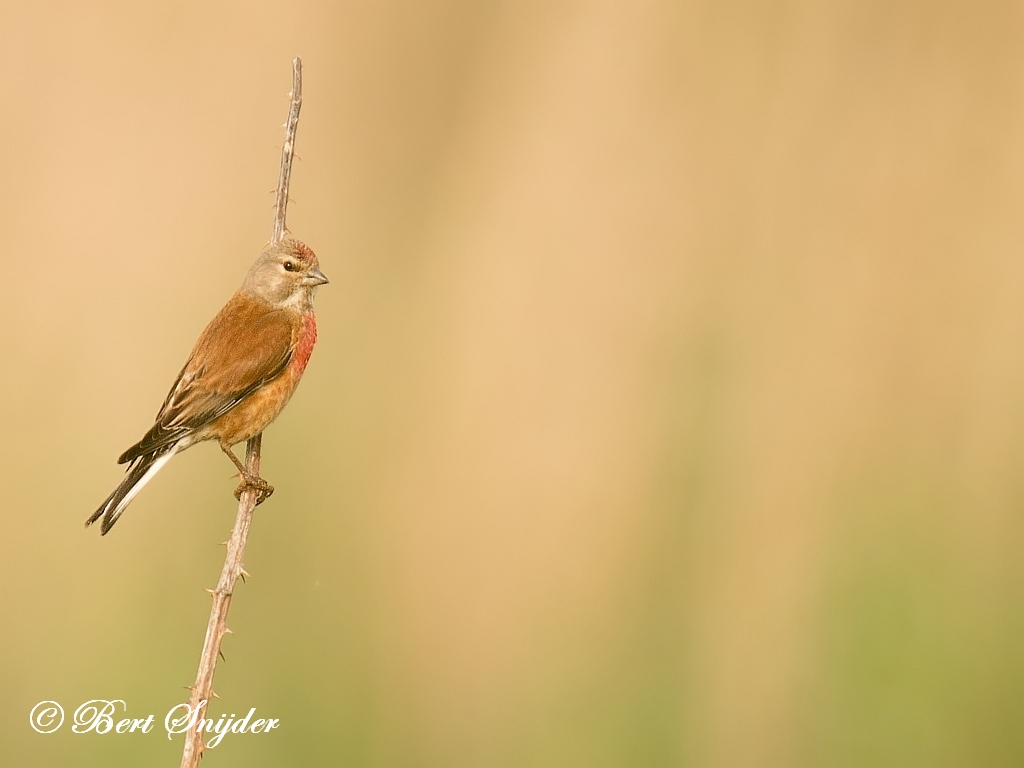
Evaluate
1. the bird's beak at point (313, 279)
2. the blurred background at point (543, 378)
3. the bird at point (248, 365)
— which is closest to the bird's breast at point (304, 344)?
the bird at point (248, 365)

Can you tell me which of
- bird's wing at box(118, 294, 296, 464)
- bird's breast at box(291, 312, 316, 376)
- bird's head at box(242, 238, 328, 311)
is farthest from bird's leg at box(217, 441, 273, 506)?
bird's head at box(242, 238, 328, 311)

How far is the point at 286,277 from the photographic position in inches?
143

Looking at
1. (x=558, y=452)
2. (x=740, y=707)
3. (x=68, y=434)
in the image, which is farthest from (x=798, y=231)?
(x=68, y=434)

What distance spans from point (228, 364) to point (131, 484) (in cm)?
54

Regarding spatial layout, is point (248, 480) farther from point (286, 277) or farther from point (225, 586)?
point (225, 586)

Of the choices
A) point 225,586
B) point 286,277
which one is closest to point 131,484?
point 225,586

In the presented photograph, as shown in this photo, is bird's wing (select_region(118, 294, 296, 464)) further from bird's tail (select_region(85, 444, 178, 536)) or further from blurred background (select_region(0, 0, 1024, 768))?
blurred background (select_region(0, 0, 1024, 768))

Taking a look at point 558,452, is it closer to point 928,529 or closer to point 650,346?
point 650,346

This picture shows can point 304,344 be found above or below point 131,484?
above

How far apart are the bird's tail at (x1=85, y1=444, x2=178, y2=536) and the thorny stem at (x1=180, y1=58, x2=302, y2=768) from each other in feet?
1.41

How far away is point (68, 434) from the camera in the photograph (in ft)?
14.2

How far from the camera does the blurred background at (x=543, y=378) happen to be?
→ 4027mm

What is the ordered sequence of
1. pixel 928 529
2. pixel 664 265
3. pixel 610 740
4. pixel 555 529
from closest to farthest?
pixel 610 740
pixel 928 529
pixel 555 529
pixel 664 265

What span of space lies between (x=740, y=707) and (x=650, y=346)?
1.44 metres
